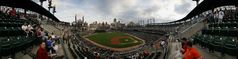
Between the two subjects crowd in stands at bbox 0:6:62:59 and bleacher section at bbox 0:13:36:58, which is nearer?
crowd in stands at bbox 0:6:62:59

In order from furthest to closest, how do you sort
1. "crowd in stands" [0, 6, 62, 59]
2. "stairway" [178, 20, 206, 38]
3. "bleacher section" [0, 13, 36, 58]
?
1. "stairway" [178, 20, 206, 38]
2. "bleacher section" [0, 13, 36, 58]
3. "crowd in stands" [0, 6, 62, 59]

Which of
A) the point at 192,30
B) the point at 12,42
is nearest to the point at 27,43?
the point at 12,42

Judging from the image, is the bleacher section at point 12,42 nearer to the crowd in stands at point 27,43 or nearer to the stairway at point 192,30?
the crowd in stands at point 27,43

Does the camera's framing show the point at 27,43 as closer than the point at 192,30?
Yes

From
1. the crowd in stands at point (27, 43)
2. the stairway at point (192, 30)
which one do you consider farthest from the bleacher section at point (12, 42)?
the stairway at point (192, 30)

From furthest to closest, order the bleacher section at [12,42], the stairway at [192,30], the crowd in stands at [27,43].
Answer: the stairway at [192,30]
the bleacher section at [12,42]
the crowd in stands at [27,43]

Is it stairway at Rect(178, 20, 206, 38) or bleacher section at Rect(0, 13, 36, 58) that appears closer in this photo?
bleacher section at Rect(0, 13, 36, 58)

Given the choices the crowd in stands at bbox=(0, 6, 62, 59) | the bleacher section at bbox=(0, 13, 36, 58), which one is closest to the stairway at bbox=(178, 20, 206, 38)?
the crowd in stands at bbox=(0, 6, 62, 59)

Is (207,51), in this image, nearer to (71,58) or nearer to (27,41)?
(71,58)

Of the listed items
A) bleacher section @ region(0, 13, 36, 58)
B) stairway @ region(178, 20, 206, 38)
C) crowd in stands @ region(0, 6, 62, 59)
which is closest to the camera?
crowd in stands @ region(0, 6, 62, 59)

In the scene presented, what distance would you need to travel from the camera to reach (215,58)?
18.9 meters

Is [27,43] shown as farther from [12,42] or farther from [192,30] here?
[192,30]

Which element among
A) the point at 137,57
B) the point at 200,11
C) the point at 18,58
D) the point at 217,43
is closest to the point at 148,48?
the point at 137,57

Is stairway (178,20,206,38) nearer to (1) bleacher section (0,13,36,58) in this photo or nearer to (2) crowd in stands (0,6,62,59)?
(2) crowd in stands (0,6,62,59)
